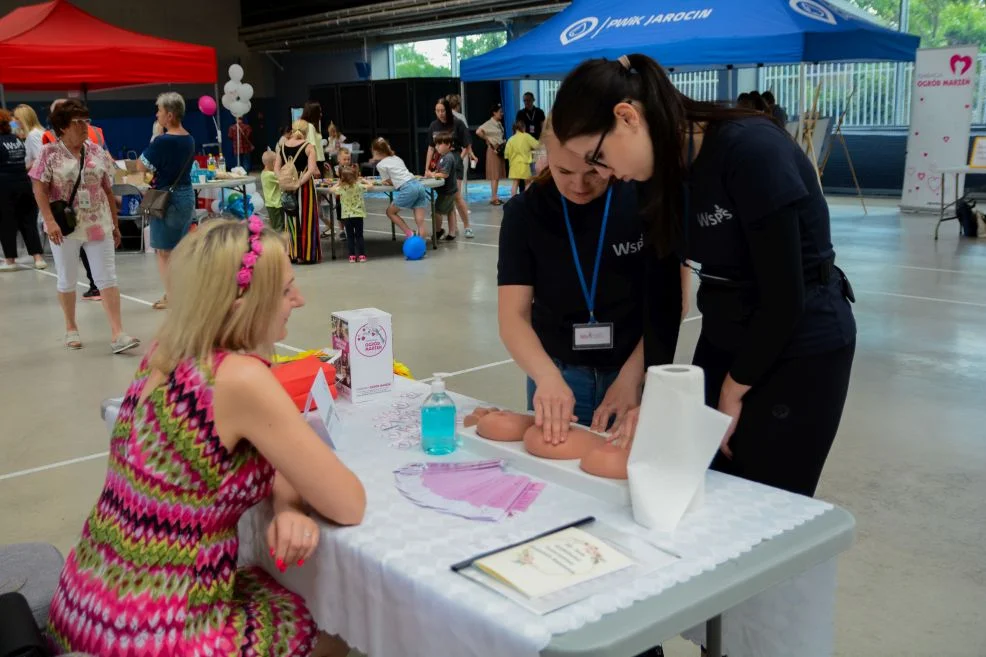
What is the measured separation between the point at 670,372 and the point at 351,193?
25.3ft

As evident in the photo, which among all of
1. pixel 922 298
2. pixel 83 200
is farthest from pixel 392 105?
pixel 922 298

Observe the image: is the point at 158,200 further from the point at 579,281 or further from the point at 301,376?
the point at 579,281

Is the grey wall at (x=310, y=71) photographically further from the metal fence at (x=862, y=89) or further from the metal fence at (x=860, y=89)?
the metal fence at (x=862, y=89)

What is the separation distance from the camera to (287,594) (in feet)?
5.35

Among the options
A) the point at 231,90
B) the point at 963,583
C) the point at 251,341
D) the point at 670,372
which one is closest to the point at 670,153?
the point at 670,372

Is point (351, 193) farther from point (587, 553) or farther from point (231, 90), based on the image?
point (587, 553)

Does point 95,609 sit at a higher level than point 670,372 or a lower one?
lower

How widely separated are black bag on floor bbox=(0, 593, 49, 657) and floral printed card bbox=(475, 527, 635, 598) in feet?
2.19

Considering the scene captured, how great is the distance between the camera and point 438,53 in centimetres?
2089

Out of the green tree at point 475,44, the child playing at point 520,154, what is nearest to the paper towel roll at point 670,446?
the child playing at point 520,154

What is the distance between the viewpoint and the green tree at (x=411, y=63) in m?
21.3

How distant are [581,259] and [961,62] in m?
10.00

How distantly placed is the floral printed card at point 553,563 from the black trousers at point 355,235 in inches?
314

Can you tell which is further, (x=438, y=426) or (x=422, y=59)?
(x=422, y=59)
